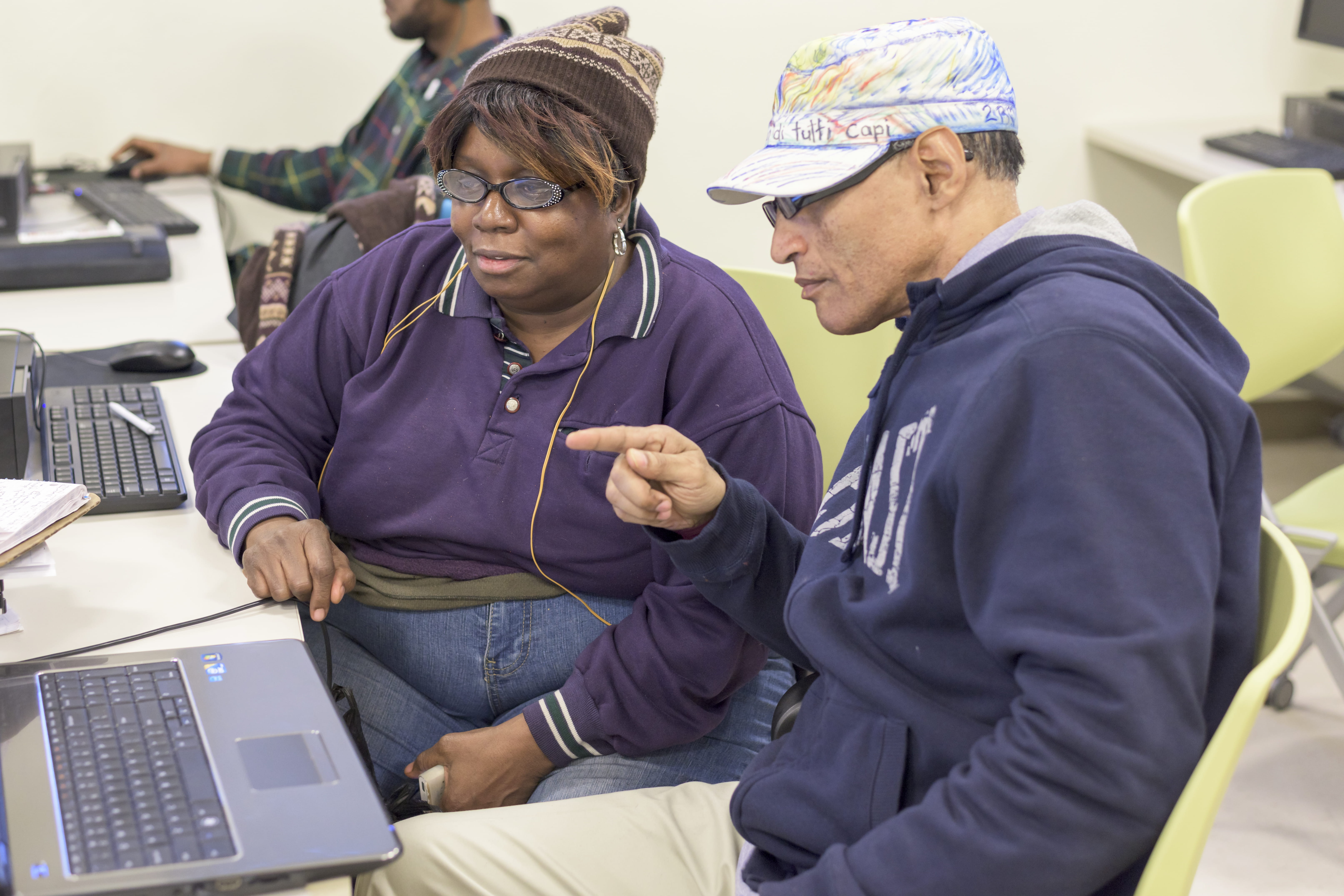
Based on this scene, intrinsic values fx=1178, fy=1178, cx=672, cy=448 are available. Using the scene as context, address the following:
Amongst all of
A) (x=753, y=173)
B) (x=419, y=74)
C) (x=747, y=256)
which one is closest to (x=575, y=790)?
(x=753, y=173)

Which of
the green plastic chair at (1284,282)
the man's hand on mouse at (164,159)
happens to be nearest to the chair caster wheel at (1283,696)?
the green plastic chair at (1284,282)

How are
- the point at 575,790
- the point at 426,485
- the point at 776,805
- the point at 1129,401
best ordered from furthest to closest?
the point at 426,485 < the point at 575,790 < the point at 776,805 < the point at 1129,401

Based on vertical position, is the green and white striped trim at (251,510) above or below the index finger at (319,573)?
above

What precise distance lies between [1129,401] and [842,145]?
0.34 m

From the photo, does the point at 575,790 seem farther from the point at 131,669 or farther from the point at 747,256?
the point at 747,256

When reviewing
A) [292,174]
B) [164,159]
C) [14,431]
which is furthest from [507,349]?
[164,159]

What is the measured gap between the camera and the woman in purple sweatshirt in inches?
49.5

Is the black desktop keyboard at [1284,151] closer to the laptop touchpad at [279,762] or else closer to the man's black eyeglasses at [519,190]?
the man's black eyeglasses at [519,190]

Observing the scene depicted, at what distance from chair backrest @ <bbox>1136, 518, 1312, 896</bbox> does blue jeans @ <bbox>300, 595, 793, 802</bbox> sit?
1.88ft

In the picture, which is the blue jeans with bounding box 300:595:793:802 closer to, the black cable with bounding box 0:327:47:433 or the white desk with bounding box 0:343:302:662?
the white desk with bounding box 0:343:302:662

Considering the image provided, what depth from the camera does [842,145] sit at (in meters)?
0.96

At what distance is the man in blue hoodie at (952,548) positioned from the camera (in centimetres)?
74

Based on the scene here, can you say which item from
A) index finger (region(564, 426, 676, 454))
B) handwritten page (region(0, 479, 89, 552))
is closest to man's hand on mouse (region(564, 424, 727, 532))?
index finger (region(564, 426, 676, 454))

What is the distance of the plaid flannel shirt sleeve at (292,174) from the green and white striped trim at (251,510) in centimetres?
171
